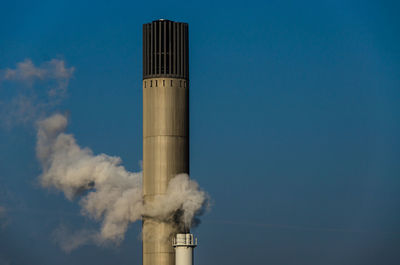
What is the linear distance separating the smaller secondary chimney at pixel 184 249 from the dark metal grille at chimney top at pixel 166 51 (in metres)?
23.2

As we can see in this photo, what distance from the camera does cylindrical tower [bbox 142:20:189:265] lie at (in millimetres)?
156625

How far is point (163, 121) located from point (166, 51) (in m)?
10.1

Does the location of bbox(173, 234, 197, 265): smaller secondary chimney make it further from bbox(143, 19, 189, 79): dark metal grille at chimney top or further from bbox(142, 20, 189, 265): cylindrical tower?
bbox(143, 19, 189, 79): dark metal grille at chimney top

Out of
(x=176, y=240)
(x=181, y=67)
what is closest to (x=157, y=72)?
(x=181, y=67)

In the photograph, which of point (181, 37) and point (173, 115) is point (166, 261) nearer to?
point (173, 115)

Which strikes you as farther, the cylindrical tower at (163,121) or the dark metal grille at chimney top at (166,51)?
the dark metal grille at chimney top at (166,51)

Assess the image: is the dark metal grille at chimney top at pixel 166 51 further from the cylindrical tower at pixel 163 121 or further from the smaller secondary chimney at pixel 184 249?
the smaller secondary chimney at pixel 184 249

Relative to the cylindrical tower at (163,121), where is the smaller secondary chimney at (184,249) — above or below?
below

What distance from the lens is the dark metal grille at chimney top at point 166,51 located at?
6245 inches

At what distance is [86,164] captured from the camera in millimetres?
160125

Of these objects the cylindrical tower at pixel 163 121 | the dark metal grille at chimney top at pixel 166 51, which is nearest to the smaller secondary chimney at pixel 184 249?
the cylindrical tower at pixel 163 121

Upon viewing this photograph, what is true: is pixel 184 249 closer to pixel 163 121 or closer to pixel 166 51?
pixel 163 121

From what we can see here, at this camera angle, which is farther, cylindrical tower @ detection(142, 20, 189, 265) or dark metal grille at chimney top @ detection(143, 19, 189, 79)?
dark metal grille at chimney top @ detection(143, 19, 189, 79)

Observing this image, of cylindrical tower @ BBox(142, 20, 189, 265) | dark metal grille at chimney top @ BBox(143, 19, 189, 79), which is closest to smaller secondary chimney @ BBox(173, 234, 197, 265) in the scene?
cylindrical tower @ BBox(142, 20, 189, 265)
